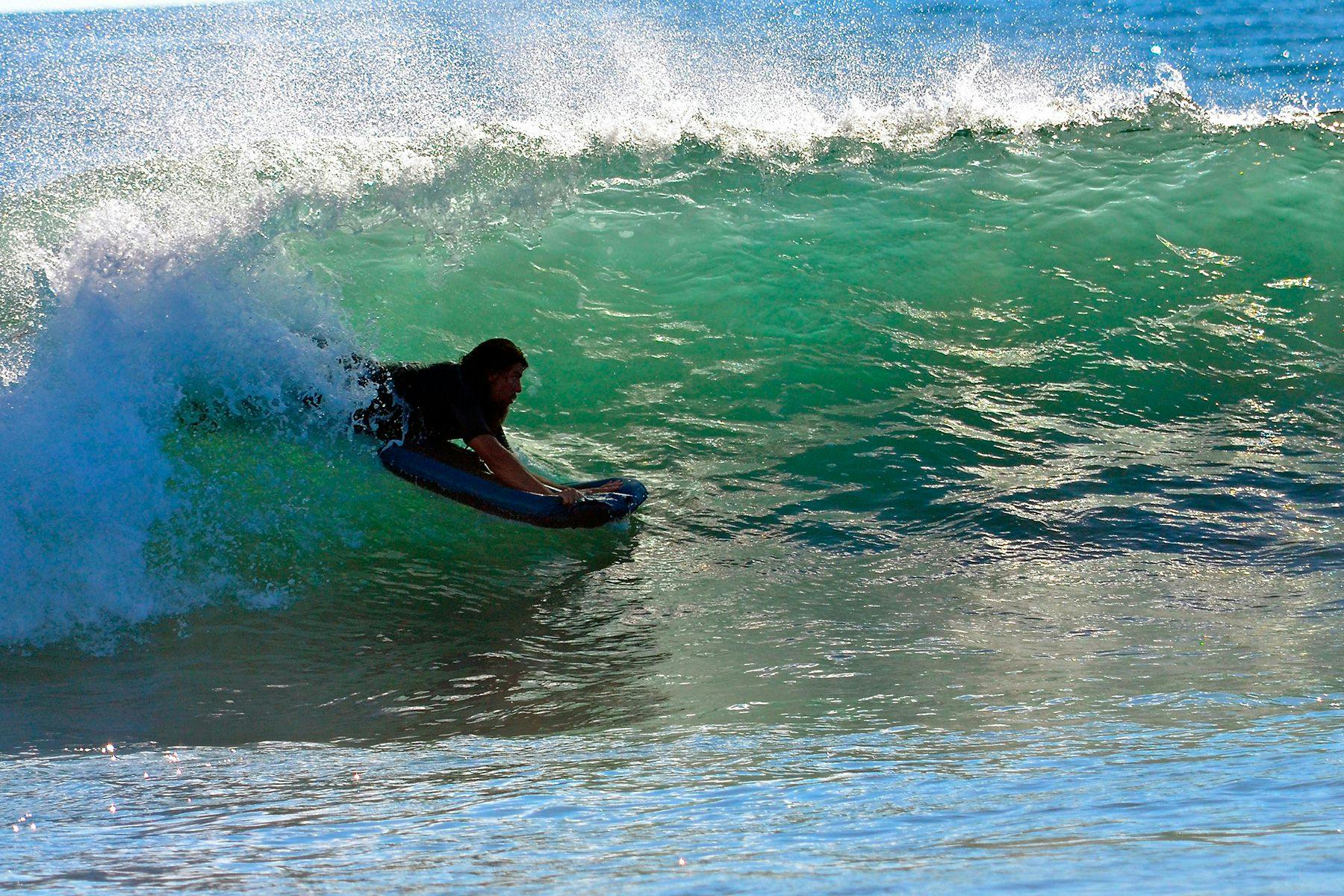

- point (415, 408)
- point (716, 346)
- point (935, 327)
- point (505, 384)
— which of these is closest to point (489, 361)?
point (505, 384)

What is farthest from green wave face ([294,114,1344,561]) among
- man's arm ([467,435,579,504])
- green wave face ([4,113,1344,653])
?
man's arm ([467,435,579,504])

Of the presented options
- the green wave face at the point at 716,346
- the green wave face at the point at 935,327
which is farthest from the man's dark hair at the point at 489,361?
the green wave face at the point at 935,327

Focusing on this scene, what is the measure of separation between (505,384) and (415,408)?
1.61 feet

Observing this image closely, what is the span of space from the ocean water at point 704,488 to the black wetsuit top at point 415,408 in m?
0.21

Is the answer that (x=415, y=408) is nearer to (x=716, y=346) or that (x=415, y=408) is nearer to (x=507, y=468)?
(x=507, y=468)

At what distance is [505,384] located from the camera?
5977mm

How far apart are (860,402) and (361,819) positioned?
5643 mm

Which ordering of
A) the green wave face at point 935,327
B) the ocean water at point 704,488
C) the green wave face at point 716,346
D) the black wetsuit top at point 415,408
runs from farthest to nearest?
the green wave face at point 935,327 < the black wetsuit top at point 415,408 < the green wave face at point 716,346 < the ocean water at point 704,488

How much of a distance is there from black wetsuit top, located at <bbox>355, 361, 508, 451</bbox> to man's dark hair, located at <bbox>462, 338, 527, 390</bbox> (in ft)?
0.18

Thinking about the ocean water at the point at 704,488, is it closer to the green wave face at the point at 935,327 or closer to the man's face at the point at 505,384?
the green wave face at the point at 935,327

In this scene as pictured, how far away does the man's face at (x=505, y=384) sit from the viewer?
595 centimetres

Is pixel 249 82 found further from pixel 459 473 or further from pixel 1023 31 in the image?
pixel 459 473

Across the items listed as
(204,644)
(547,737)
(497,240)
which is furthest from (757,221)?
(547,737)

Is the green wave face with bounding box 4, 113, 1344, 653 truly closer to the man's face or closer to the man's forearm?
the man's forearm
